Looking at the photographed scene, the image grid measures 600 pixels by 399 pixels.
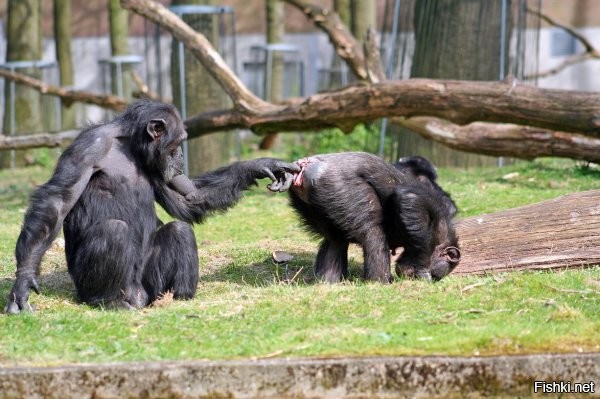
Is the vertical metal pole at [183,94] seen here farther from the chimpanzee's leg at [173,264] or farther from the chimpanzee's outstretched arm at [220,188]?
the chimpanzee's leg at [173,264]

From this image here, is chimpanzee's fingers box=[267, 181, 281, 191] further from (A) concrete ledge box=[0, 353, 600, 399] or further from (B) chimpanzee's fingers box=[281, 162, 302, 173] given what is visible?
(A) concrete ledge box=[0, 353, 600, 399]

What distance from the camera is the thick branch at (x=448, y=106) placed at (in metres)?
10.3

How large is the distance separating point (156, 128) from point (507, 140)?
6019mm

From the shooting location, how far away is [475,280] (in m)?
6.88

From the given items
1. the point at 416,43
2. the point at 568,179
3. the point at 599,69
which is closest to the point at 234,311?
the point at 568,179

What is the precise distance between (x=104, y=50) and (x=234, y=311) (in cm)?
2674

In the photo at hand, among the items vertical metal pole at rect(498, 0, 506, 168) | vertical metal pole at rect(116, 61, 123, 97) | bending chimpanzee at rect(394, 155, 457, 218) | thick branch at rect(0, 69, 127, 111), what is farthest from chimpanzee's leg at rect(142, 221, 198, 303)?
vertical metal pole at rect(116, 61, 123, 97)

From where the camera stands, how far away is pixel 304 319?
19.2ft

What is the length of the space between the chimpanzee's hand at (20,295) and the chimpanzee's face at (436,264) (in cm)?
289

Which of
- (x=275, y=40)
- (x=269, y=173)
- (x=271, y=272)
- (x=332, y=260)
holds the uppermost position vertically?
(x=275, y=40)

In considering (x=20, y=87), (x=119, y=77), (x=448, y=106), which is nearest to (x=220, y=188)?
(x=448, y=106)

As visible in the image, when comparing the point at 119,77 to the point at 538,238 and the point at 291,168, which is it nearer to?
the point at 291,168

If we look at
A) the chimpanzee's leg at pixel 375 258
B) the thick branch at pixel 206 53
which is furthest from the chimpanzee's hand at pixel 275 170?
the thick branch at pixel 206 53

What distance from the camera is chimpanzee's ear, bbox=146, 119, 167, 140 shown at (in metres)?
6.76
